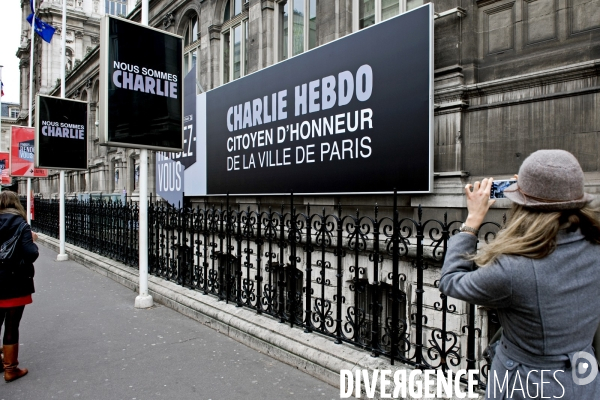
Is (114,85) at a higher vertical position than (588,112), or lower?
Answer: higher

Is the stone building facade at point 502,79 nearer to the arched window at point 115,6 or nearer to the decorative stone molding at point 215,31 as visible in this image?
the decorative stone molding at point 215,31

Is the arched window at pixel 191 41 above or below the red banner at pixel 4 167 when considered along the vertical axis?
above

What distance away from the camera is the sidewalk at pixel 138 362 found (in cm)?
397

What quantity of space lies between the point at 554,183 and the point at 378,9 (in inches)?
315

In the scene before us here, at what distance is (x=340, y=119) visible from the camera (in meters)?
8.32

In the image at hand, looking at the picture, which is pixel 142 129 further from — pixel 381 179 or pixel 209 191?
pixel 209 191

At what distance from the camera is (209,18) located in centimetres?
1454

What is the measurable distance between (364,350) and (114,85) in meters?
5.56

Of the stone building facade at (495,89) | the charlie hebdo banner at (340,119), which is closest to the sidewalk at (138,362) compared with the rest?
the stone building facade at (495,89)

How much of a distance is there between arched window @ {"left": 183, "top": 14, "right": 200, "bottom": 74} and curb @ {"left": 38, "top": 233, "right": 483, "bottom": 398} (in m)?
10.8

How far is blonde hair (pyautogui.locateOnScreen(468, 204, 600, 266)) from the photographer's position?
1673mm

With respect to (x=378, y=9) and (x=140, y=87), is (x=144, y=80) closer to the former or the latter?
(x=140, y=87)

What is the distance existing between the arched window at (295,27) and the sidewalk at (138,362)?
7.50 m

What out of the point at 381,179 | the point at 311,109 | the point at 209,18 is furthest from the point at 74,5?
the point at 381,179
